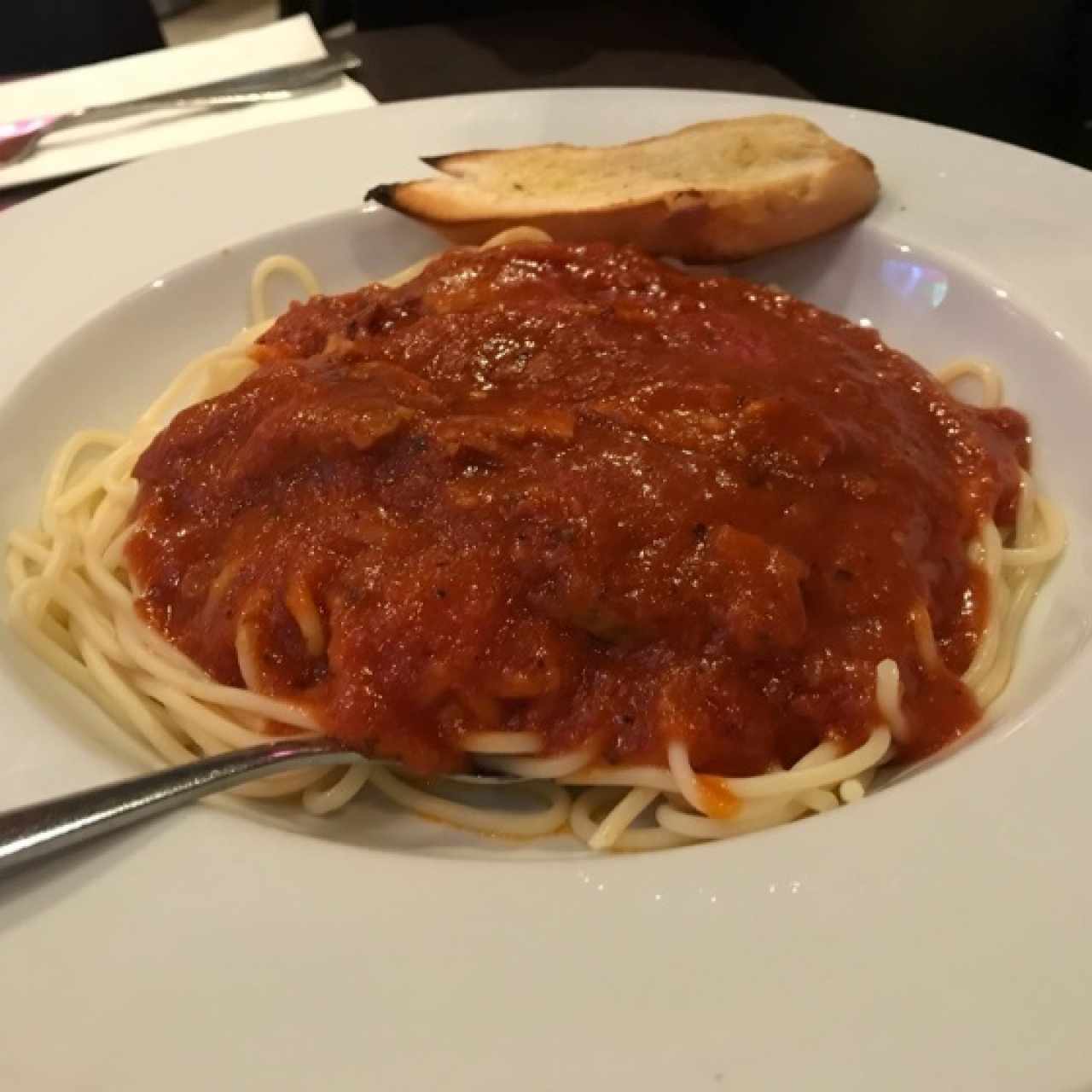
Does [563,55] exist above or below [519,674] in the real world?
above

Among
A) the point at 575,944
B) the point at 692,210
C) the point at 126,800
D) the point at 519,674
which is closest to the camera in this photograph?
the point at 575,944

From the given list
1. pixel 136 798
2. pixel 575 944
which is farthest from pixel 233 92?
pixel 575 944

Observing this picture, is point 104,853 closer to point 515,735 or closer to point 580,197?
point 515,735

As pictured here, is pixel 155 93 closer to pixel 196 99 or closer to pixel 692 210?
pixel 196 99

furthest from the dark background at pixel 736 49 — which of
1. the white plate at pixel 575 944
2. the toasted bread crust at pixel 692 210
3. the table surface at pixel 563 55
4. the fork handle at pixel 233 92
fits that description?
the white plate at pixel 575 944

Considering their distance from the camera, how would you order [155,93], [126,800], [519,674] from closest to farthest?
[126,800] → [519,674] → [155,93]

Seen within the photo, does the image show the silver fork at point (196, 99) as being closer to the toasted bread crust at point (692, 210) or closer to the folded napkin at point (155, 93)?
the folded napkin at point (155, 93)

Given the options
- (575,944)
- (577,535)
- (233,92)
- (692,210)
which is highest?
(233,92)
